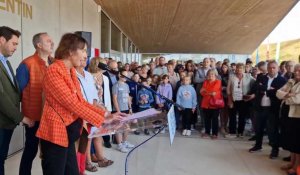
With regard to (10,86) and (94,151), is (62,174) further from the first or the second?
(94,151)

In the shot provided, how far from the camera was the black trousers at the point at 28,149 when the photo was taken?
2535 mm

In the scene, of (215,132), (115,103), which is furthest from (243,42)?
(115,103)

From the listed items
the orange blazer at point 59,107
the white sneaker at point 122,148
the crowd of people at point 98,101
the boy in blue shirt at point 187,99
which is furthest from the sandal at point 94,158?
the boy in blue shirt at point 187,99

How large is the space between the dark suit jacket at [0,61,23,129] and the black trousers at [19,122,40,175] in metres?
0.24

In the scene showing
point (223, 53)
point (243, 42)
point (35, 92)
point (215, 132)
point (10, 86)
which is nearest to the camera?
point (10, 86)

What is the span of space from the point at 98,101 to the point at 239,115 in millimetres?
3456

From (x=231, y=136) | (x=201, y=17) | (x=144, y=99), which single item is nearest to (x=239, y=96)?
(x=231, y=136)

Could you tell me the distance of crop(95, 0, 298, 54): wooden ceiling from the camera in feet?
31.4

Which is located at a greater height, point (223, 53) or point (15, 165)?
point (223, 53)

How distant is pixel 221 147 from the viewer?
499cm

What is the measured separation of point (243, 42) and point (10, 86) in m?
19.6

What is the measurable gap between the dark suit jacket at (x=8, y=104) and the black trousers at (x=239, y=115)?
13.9ft

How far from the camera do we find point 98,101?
2.99 m

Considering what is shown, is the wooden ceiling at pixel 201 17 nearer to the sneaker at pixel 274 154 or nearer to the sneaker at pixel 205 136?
the sneaker at pixel 205 136
